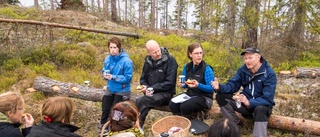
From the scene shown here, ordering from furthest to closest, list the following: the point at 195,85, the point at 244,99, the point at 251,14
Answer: the point at 251,14, the point at 195,85, the point at 244,99

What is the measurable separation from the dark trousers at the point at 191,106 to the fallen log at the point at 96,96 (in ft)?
1.28

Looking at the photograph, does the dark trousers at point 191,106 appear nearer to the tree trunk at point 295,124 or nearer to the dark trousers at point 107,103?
the tree trunk at point 295,124

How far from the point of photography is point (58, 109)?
2715 mm

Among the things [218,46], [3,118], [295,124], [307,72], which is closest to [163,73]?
[295,124]

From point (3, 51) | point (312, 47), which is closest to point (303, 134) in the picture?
point (312, 47)

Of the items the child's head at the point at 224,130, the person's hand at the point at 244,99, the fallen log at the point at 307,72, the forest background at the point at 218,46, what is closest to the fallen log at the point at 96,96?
the forest background at the point at 218,46

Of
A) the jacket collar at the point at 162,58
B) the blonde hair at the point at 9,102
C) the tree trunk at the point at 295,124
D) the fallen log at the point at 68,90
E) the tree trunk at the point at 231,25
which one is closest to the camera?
the blonde hair at the point at 9,102

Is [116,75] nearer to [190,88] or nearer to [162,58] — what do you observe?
[162,58]

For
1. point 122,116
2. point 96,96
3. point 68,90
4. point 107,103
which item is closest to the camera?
point 122,116

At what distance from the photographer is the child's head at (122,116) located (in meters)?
2.60

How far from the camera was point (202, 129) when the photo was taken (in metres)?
4.55

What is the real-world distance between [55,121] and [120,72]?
2275mm

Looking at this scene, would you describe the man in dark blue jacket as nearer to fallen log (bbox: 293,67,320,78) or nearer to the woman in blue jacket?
the woman in blue jacket

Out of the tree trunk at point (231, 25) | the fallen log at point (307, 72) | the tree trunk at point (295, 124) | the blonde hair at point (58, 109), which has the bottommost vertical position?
the tree trunk at point (295, 124)
